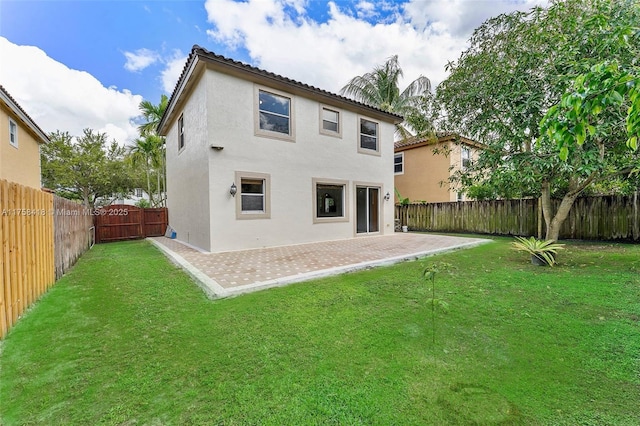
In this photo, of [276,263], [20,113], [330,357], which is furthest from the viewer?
[20,113]

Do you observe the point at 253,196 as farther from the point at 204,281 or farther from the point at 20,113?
the point at 20,113

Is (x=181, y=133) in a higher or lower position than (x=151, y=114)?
lower

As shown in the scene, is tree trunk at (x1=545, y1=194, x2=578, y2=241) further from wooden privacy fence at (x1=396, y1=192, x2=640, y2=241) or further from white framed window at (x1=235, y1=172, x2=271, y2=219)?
white framed window at (x1=235, y1=172, x2=271, y2=219)

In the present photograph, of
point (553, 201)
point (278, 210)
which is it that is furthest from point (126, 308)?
point (553, 201)

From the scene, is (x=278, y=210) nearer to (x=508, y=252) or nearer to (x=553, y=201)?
(x=508, y=252)

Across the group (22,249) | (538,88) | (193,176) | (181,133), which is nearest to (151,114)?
(181,133)

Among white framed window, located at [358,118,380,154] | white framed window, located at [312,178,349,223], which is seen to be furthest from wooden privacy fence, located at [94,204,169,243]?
white framed window, located at [358,118,380,154]

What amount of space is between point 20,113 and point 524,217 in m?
22.1

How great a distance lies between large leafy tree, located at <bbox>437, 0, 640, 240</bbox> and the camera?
5961 mm

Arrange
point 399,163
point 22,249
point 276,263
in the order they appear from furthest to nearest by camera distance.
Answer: point 399,163 < point 276,263 < point 22,249

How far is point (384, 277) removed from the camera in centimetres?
562

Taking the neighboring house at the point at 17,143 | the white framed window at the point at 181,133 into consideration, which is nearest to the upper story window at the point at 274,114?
the white framed window at the point at 181,133

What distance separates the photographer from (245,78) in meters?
9.00

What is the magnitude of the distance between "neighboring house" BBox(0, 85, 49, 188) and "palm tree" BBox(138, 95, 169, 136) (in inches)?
263
